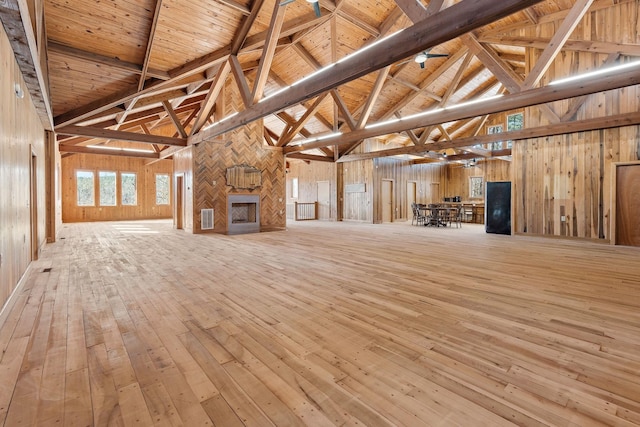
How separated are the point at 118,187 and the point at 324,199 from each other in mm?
10664

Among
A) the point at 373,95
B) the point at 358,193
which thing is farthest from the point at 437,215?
the point at 373,95

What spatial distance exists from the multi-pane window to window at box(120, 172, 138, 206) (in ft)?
1.25

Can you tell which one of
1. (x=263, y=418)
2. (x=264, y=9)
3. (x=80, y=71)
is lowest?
(x=263, y=418)

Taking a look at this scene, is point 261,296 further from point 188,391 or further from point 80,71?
point 80,71

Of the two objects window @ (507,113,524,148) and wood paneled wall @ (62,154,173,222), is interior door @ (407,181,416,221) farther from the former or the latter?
wood paneled wall @ (62,154,173,222)

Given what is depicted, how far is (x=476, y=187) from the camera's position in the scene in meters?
16.5

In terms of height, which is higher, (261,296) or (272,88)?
(272,88)

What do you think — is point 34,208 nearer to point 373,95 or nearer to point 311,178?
point 373,95

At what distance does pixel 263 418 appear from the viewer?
1.42 m

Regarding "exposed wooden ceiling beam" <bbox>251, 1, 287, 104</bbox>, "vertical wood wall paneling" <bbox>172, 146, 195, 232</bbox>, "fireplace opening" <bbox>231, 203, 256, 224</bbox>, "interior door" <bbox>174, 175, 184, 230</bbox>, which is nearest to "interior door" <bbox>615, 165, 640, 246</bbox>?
"exposed wooden ceiling beam" <bbox>251, 1, 287, 104</bbox>

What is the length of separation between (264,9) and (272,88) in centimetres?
501

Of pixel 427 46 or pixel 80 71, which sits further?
pixel 80 71

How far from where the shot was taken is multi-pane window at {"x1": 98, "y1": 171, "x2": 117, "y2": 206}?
1455 cm

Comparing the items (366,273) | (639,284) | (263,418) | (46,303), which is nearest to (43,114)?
(46,303)
